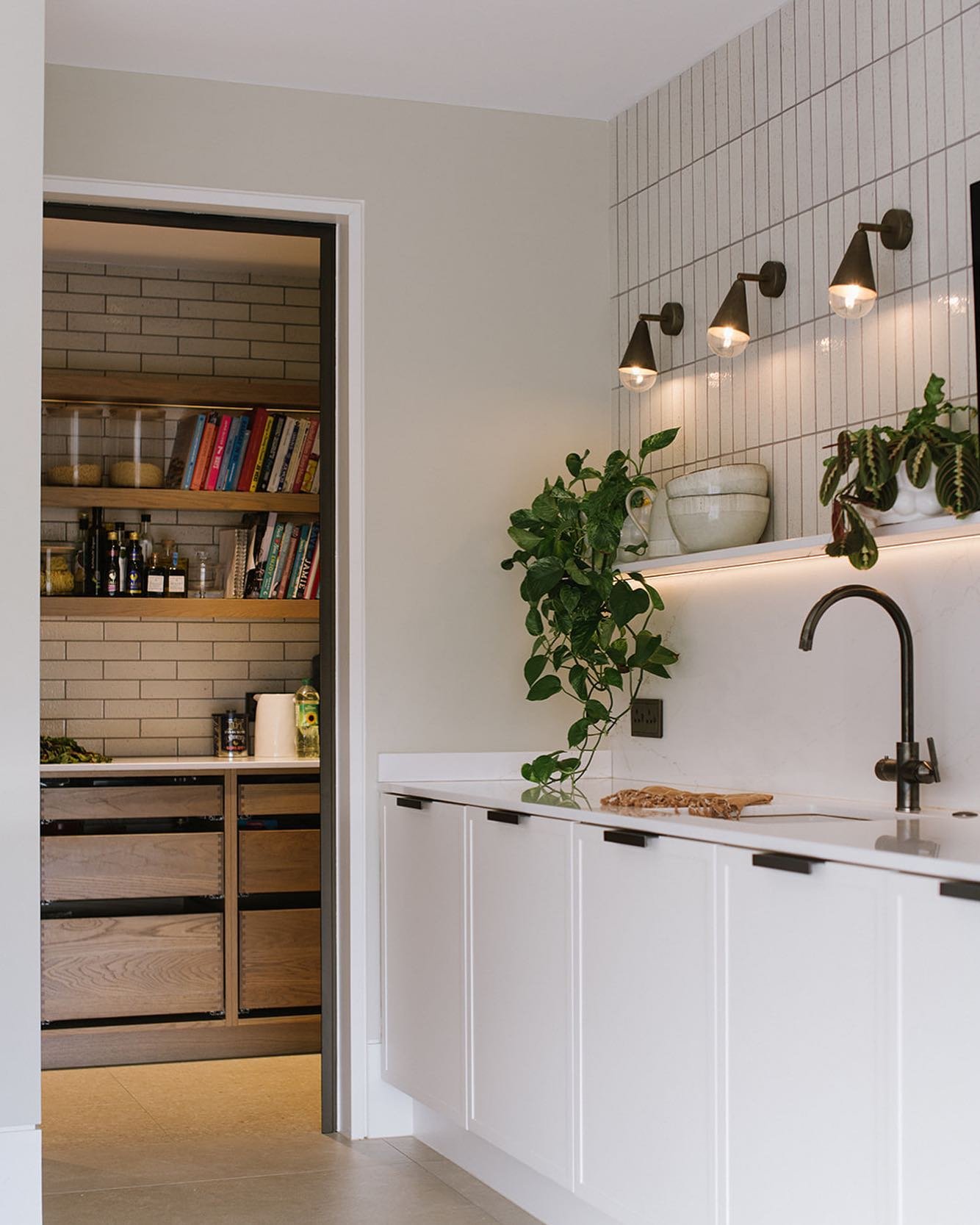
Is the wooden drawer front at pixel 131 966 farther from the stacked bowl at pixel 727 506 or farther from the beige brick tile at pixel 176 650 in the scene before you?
the stacked bowl at pixel 727 506

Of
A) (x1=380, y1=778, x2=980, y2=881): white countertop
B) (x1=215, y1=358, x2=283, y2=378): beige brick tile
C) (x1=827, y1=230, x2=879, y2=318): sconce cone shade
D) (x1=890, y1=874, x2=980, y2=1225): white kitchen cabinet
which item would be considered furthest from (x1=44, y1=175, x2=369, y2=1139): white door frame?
(x1=890, y1=874, x2=980, y2=1225): white kitchen cabinet

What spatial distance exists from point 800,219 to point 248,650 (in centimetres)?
285

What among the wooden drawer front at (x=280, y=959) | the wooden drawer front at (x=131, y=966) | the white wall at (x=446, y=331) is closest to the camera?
the white wall at (x=446, y=331)

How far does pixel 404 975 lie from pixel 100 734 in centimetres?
202

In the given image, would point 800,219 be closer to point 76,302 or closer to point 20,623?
point 20,623

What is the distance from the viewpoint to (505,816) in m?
3.10

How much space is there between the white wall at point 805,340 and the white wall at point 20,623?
1.56m

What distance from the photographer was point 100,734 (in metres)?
5.21

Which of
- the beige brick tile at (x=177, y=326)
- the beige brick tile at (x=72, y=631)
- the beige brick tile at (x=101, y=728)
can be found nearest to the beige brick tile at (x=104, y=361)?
the beige brick tile at (x=177, y=326)

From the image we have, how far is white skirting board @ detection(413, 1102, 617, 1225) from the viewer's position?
2979 millimetres

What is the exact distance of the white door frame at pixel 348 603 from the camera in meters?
3.75

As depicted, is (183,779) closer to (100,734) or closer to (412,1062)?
(100,734)

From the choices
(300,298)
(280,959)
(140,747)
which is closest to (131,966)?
(280,959)

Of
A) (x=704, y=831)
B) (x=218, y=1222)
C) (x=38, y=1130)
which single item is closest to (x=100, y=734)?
(x=218, y=1222)
